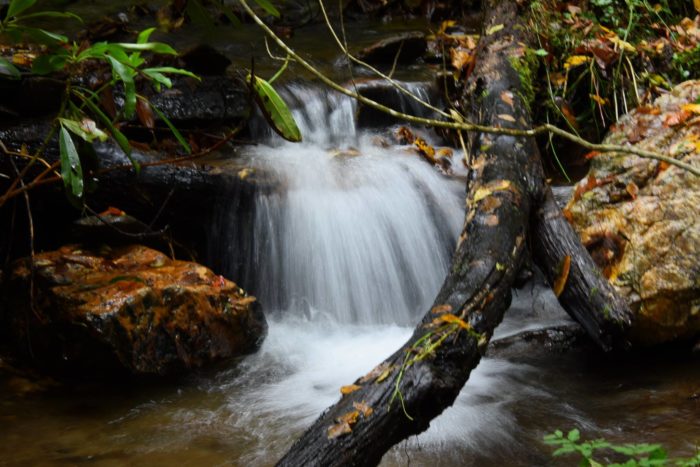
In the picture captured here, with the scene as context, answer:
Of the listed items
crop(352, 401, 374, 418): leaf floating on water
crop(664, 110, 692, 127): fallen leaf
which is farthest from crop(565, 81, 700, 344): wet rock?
crop(352, 401, 374, 418): leaf floating on water

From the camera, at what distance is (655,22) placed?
5762mm

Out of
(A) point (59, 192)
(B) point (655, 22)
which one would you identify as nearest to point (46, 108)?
(A) point (59, 192)

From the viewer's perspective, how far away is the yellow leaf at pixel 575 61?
16.8 ft

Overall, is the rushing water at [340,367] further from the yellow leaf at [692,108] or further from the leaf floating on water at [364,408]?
the yellow leaf at [692,108]

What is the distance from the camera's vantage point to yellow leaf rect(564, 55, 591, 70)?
5.12 m

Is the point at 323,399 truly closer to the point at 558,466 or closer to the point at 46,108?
the point at 558,466

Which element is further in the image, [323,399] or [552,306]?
[552,306]

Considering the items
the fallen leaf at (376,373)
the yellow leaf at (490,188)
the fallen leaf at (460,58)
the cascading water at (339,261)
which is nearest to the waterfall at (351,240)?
the cascading water at (339,261)

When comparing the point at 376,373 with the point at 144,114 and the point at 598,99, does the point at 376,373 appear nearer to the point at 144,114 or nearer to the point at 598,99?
the point at 144,114

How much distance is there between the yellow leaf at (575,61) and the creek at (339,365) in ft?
3.47

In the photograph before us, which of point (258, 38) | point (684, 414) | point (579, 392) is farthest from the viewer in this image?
point (258, 38)

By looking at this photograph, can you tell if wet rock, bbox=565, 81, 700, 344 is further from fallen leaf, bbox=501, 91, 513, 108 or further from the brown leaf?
the brown leaf

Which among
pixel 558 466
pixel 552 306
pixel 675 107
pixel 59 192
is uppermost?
pixel 675 107

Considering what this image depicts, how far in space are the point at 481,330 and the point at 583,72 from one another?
3183 mm
